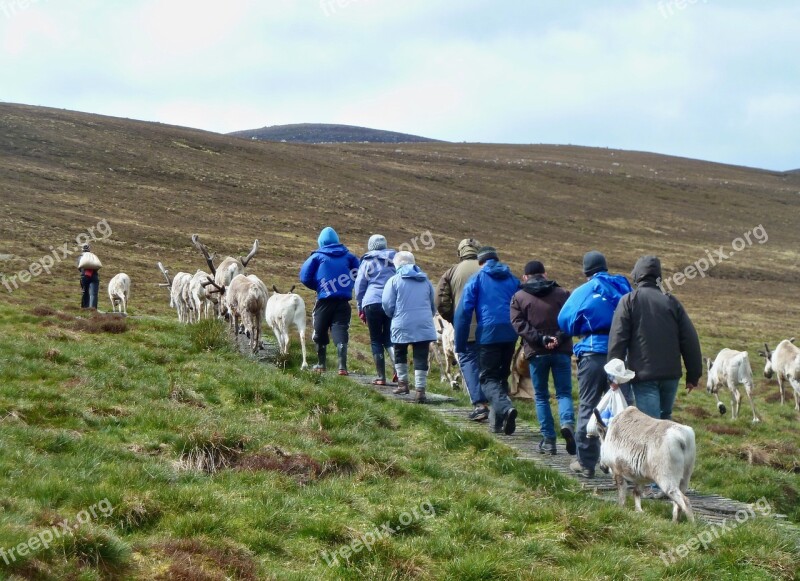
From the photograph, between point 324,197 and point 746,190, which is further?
point 746,190

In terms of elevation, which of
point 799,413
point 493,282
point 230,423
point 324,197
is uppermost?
point 324,197

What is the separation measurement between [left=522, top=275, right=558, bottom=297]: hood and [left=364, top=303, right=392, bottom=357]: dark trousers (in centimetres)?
359

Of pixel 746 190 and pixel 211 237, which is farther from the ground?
pixel 746 190

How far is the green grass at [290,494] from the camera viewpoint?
6.27 metres

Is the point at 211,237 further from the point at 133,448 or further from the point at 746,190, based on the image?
the point at 746,190

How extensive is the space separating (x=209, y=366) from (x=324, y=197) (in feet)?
175

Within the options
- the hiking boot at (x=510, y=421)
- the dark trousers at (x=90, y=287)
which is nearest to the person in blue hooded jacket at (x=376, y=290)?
the hiking boot at (x=510, y=421)

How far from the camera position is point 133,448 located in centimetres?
853

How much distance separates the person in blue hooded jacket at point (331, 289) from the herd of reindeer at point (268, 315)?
1.63 ft

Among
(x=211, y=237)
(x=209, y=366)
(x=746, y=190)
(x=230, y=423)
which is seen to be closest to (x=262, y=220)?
(x=211, y=237)

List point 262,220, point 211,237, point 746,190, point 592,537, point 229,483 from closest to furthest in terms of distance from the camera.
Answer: point 592,537 < point 229,483 < point 211,237 < point 262,220 < point 746,190

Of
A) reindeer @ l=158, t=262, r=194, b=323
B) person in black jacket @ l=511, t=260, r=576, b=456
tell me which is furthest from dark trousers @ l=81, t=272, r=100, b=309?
person in black jacket @ l=511, t=260, r=576, b=456

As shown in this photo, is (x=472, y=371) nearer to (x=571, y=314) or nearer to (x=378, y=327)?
(x=571, y=314)

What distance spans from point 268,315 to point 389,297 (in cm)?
324
